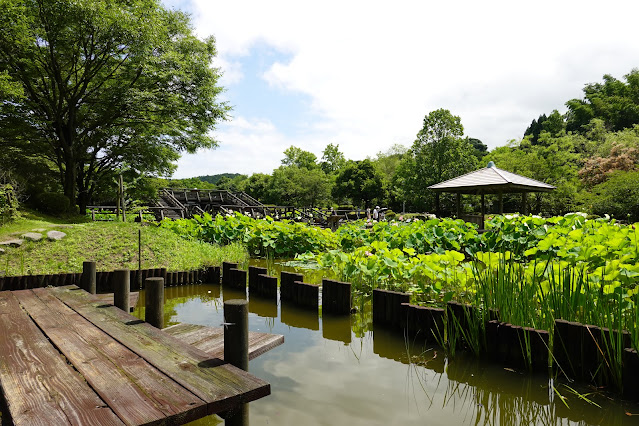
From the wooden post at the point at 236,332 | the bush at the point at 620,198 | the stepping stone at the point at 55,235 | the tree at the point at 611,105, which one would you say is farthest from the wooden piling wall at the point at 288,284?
the tree at the point at 611,105

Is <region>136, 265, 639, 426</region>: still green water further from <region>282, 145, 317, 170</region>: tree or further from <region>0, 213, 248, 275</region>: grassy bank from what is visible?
<region>282, 145, 317, 170</region>: tree

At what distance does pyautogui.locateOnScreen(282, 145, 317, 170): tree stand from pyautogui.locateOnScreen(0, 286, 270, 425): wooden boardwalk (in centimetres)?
4883

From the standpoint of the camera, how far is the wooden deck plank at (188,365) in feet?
5.96

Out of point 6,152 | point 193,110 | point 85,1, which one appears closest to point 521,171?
point 193,110

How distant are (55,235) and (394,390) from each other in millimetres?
7342

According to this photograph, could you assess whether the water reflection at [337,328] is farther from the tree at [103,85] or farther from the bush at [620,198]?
the bush at [620,198]

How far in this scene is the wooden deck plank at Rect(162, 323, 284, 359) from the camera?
279 centimetres

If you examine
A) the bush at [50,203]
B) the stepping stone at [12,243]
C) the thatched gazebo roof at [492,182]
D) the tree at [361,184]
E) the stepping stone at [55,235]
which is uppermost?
the tree at [361,184]

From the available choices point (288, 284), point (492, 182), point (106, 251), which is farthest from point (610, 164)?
point (106, 251)

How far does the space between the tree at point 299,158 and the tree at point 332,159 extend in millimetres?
1473

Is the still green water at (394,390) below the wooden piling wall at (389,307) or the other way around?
below

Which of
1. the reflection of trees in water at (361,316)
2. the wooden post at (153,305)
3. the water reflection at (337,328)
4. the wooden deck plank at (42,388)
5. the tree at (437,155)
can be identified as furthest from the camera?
the tree at (437,155)

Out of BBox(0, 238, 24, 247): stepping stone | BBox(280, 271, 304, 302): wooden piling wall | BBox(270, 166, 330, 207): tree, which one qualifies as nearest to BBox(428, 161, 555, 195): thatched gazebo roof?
BBox(280, 271, 304, 302): wooden piling wall

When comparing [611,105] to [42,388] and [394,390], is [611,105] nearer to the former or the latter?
[394,390]
